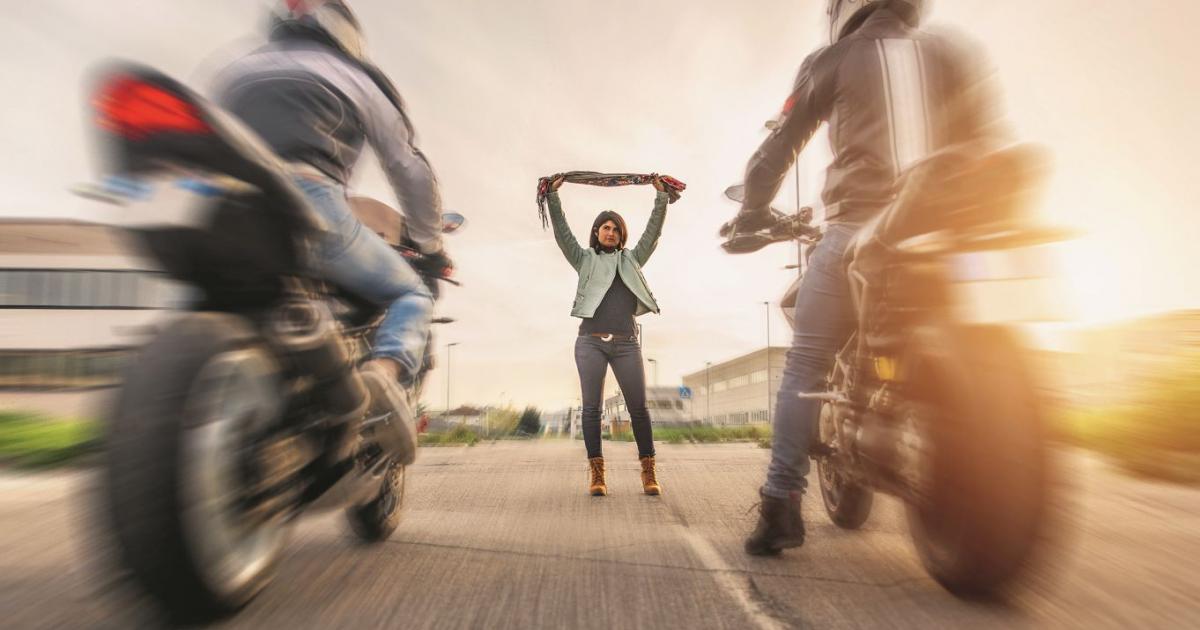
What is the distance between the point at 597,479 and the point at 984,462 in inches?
123

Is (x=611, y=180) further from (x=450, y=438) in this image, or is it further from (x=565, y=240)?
(x=450, y=438)

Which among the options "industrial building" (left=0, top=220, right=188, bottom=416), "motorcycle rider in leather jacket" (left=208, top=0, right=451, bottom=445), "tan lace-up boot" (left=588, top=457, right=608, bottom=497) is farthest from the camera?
"industrial building" (left=0, top=220, right=188, bottom=416)

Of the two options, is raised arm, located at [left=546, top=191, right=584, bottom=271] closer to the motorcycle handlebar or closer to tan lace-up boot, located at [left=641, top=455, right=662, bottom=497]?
tan lace-up boot, located at [left=641, top=455, right=662, bottom=497]

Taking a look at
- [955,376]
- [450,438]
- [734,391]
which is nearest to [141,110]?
[955,376]

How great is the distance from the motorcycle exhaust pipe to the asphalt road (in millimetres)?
572

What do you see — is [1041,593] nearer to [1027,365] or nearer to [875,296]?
[1027,365]

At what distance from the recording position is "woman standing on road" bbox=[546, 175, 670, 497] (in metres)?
5.06

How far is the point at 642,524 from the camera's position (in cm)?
348

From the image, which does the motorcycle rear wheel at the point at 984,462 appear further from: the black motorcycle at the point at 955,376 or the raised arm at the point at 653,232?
the raised arm at the point at 653,232

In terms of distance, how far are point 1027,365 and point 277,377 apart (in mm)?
2080

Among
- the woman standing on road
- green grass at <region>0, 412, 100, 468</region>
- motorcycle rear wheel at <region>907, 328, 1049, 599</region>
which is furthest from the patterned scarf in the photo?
green grass at <region>0, 412, 100, 468</region>

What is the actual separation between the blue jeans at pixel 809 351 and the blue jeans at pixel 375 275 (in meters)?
1.46

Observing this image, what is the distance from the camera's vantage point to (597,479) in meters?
4.71

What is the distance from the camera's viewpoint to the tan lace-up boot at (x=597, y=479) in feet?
15.1
